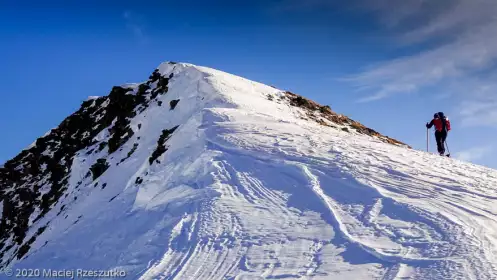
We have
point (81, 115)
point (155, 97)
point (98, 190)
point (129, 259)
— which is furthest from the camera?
point (81, 115)

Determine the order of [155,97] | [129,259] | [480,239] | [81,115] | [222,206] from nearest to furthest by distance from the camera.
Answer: [480,239], [129,259], [222,206], [155,97], [81,115]

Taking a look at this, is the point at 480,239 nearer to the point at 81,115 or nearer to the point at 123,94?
the point at 123,94

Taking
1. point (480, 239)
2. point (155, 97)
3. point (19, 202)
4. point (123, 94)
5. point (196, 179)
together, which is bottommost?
point (480, 239)

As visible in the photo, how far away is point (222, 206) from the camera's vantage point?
37.7ft

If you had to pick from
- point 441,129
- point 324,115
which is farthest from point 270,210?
point 324,115

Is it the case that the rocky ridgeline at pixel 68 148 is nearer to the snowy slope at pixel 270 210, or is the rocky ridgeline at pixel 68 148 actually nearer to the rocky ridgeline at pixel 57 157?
the rocky ridgeline at pixel 57 157

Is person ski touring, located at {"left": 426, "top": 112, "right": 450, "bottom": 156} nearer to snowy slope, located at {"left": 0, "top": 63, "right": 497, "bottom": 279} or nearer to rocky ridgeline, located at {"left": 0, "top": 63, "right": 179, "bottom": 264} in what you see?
snowy slope, located at {"left": 0, "top": 63, "right": 497, "bottom": 279}

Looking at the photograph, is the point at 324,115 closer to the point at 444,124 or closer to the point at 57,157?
the point at 444,124

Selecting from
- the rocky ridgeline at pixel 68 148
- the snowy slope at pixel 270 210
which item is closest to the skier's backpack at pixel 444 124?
the rocky ridgeline at pixel 68 148

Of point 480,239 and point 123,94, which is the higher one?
point 123,94

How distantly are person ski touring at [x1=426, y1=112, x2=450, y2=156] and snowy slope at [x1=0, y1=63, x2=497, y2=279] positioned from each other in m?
4.00

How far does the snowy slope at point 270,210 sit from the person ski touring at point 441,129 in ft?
13.1

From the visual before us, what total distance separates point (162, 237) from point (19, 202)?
1953 centimetres

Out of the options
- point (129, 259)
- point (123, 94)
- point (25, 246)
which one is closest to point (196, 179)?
point (129, 259)
